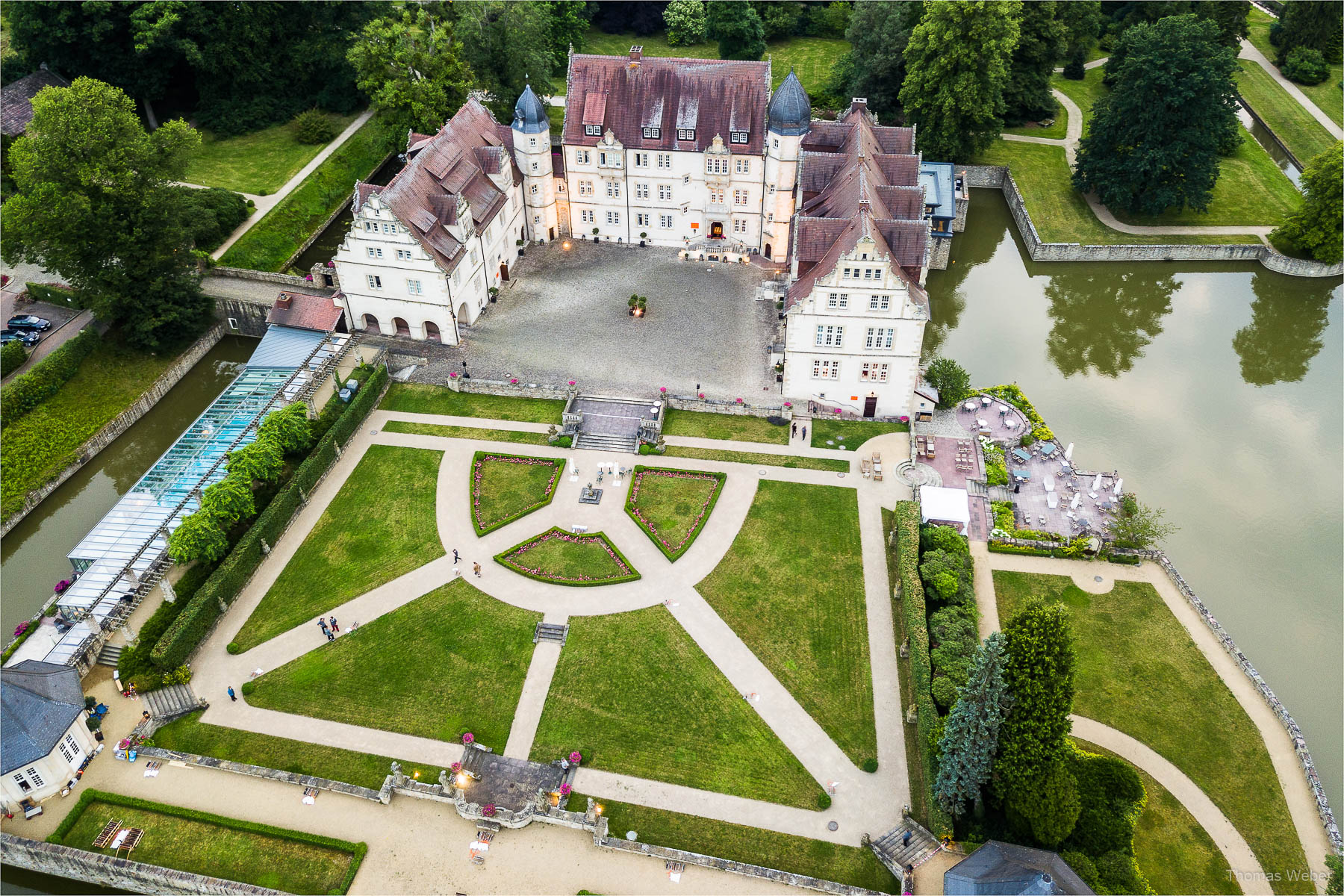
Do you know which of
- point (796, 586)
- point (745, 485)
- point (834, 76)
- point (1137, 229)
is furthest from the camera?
point (834, 76)

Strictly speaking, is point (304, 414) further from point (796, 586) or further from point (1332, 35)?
point (1332, 35)

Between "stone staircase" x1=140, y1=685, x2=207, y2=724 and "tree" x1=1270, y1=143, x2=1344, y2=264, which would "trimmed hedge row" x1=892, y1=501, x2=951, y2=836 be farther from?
"tree" x1=1270, y1=143, x2=1344, y2=264

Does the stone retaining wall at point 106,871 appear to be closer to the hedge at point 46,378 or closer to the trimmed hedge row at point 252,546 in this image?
the trimmed hedge row at point 252,546

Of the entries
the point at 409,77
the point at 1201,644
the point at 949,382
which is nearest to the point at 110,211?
→ the point at 409,77

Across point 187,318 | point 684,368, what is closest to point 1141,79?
point 684,368

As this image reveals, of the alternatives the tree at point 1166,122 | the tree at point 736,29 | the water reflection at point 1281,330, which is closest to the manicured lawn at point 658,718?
the water reflection at point 1281,330

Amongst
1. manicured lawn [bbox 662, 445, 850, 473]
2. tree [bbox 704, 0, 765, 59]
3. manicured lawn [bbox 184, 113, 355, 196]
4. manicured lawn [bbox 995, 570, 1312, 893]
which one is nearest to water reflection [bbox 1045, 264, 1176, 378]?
→ manicured lawn [bbox 662, 445, 850, 473]
